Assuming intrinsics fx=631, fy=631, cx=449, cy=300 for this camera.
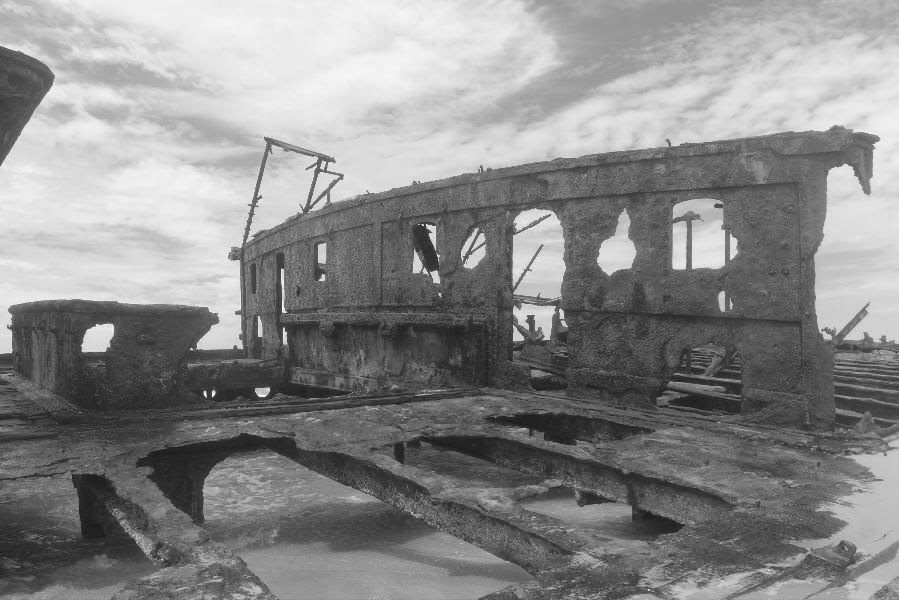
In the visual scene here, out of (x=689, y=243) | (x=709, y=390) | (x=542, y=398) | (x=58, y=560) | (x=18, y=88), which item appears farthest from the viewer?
(x=689, y=243)

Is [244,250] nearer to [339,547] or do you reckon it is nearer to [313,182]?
[313,182]

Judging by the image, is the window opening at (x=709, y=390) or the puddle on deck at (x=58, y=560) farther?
the window opening at (x=709, y=390)

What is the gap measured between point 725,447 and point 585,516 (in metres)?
2.11

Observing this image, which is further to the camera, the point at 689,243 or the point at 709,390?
the point at 689,243

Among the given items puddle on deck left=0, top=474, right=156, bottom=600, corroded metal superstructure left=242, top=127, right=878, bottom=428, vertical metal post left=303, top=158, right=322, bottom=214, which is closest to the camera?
puddle on deck left=0, top=474, right=156, bottom=600

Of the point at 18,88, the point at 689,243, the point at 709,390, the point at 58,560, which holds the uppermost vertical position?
the point at 689,243

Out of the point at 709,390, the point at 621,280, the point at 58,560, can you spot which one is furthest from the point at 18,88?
the point at 709,390

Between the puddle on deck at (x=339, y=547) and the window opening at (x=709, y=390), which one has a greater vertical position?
the window opening at (x=709, y=390)

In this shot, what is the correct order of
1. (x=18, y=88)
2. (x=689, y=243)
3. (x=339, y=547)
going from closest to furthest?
1. (x=18, y=88)
2. (x=339, y=547)
3. (x=689, y=243)

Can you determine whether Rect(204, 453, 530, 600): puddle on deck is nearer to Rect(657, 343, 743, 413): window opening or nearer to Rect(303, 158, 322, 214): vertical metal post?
Rect(657, 343, 743, 413): window opening

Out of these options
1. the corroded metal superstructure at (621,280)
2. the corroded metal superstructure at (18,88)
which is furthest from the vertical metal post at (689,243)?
the corroded metal superstructure at (18,88)

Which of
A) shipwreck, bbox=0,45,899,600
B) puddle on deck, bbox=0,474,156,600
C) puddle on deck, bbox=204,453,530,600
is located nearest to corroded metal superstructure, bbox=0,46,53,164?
shipwreck, bbox=0,45,899,600

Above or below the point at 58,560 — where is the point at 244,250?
above

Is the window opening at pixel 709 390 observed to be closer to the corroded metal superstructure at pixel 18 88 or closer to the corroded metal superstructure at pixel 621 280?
the corroded metal superstructure at pixel 621 280
